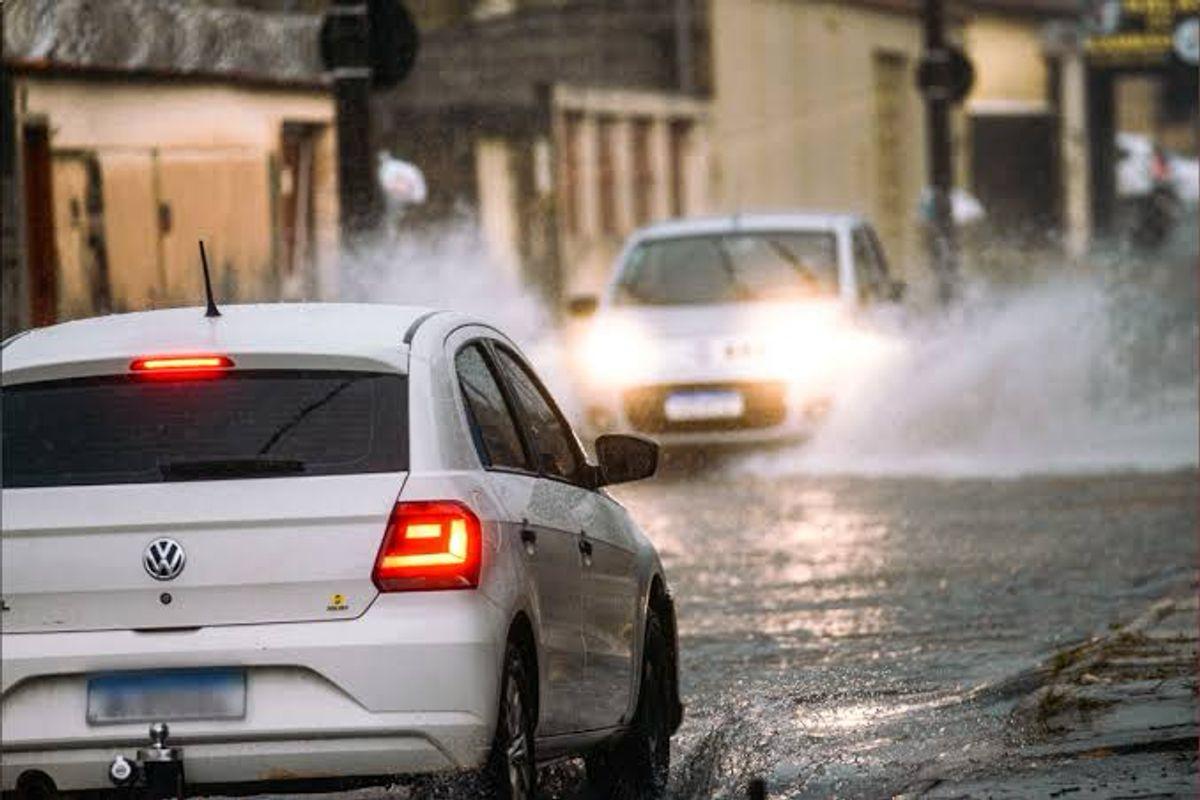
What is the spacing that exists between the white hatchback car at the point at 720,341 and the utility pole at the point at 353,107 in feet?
11.7

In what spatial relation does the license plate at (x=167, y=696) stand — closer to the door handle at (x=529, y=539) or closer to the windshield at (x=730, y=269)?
the door handle at (x=529, y=539)

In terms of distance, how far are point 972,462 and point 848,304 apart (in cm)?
151

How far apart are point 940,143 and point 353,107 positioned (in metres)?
17.6

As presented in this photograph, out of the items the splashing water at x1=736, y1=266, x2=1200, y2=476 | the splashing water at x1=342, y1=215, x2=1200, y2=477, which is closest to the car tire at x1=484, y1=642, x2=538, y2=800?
the splashing water at x1=342, y1=215, x2=1200, y2=477

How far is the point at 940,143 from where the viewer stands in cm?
3675

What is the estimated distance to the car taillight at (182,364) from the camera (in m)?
7.91

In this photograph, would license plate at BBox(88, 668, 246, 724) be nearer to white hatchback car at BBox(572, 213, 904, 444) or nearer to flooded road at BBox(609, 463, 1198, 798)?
flooded road at BBox(609, 463, 1198, 798)

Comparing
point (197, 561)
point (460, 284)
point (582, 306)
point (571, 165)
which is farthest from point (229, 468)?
point (571, 165)

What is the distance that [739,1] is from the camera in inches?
1953

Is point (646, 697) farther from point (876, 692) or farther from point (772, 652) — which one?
point (772, 652)

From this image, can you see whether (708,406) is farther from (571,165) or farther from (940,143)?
(571,165)

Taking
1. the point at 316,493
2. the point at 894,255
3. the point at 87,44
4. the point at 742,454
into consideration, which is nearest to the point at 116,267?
the point at 87,44

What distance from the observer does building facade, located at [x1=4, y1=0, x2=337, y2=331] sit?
2302 cm

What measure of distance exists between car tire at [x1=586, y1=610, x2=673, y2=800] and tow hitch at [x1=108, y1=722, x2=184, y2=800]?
204cm
